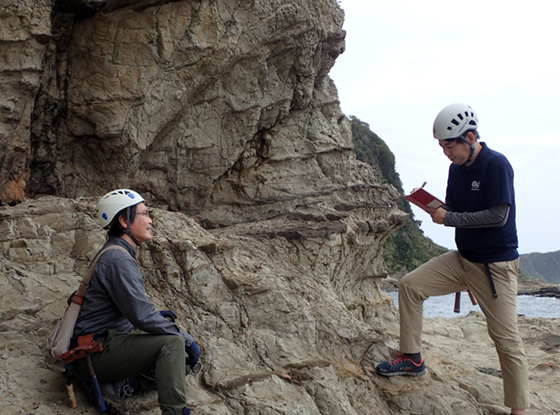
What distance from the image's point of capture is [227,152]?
314 inches

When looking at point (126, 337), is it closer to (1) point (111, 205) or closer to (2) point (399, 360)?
(1) point (111, 205)

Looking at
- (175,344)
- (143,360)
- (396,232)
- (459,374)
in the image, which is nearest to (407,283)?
(459,374)

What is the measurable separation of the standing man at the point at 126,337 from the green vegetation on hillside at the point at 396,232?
94.6 ft

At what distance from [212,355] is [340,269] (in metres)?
3.37

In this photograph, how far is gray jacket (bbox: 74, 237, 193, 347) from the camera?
3.75m

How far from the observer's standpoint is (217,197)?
812cm

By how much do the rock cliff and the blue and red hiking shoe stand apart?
12 cm

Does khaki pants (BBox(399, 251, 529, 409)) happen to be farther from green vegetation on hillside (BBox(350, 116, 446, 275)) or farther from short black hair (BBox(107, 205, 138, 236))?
green vegetation on hillside (BBox(350, 116, 446, 275))

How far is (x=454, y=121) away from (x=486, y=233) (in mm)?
1152

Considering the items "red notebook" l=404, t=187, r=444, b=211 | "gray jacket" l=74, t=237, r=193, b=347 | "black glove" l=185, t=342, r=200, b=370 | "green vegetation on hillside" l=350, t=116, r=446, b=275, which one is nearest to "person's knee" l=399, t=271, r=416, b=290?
"red notebook" l=404, t=187, r=444, b=211

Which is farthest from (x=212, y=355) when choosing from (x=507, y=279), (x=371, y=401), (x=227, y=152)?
(x=227, y=152)

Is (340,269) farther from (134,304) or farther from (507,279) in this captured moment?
(134,304)

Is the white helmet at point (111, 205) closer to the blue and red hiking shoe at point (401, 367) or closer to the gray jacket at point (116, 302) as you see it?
the gray jacket at point (116, 302)

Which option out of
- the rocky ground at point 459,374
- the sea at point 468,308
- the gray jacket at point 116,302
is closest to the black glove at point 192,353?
the gray jacket at point 116,302
